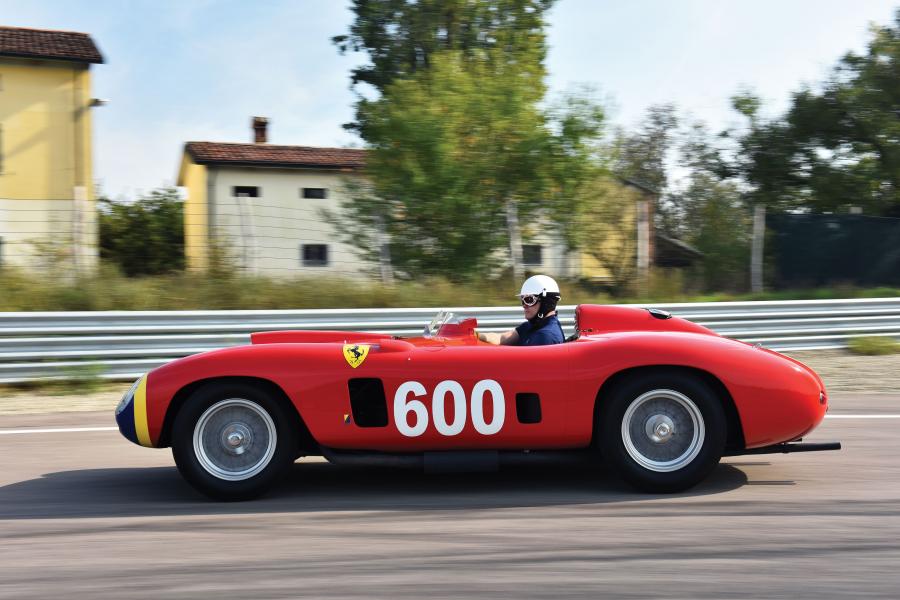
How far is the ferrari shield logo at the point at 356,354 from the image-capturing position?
187 inches

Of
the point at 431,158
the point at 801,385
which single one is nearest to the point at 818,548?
the point at 801,385

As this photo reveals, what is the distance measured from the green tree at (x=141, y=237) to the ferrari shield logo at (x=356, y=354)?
8050 millimetres

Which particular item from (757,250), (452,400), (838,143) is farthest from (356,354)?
(838,143)

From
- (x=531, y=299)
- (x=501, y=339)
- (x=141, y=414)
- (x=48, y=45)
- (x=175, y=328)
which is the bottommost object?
(x=141, y=414)

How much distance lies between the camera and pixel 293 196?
96.8ft

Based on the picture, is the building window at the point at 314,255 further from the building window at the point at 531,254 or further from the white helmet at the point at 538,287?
the white helmet at the point at 538,287

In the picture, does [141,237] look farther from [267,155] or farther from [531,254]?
[267,155]

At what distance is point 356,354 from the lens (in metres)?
4.79

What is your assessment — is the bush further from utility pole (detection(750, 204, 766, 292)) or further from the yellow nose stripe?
the yellow nose stripe

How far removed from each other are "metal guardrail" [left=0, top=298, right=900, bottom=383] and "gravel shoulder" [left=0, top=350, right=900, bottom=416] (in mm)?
293

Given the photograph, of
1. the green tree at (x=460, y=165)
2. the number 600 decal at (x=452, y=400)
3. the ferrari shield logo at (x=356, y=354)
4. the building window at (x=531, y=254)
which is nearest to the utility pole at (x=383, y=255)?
the green tree at (x=460, y=165)

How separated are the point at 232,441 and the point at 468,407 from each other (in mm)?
1252

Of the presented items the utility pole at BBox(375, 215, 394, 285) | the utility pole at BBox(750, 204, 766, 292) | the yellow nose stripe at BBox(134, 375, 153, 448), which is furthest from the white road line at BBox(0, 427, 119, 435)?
the utility pole at BBox(750, 204, 766, 292)

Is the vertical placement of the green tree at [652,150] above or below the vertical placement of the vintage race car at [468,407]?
above
